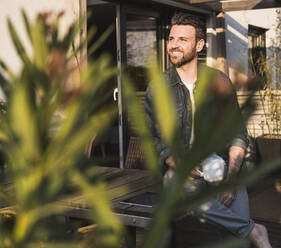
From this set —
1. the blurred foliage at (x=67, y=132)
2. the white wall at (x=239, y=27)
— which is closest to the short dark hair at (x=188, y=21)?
the blurred foliage at (x=67, y=132)

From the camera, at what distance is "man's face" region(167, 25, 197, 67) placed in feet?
7.78

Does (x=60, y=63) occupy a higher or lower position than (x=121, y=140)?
higher

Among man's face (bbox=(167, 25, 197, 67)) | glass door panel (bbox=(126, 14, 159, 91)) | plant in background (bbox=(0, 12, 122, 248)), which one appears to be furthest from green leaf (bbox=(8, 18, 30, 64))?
glass door panel (bbox=(126, 14, 159, 91))

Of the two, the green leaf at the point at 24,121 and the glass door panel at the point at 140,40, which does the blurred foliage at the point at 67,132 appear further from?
the glass door panel at the point at 140,40

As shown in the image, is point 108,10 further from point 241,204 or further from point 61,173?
point 61,173

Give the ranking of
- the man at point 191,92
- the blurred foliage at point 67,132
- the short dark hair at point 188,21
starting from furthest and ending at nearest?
the short dark hair at point 188,21
the man at point 191,92
the blurred foliage at point 67,132

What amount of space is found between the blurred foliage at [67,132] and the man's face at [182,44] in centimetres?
218

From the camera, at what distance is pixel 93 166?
0.26 metres

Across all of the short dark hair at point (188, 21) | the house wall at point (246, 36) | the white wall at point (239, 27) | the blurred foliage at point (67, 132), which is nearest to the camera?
the blurred foliage at point (67, 132)

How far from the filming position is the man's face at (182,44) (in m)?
2.37

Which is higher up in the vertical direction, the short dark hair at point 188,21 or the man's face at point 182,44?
the short dark hair at point 188,21

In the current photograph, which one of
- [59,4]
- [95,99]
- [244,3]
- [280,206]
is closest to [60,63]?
[95,99]

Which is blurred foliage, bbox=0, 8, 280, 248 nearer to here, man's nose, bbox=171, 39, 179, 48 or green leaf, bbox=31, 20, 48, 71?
green leaf, bbox=31, 20, 48, 71

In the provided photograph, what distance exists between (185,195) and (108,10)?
20.1 ft
